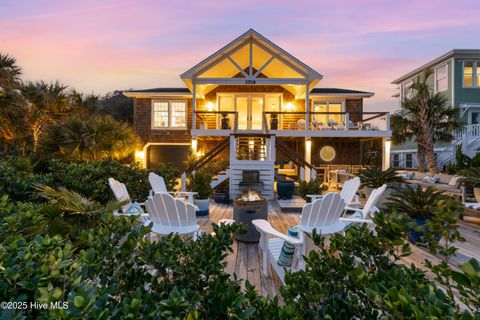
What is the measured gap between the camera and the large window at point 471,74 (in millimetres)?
18031

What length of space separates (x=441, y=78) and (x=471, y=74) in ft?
5.85

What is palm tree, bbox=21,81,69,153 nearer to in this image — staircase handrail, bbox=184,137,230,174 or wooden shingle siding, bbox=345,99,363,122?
staircase handrail, bbox=184,137,230,174

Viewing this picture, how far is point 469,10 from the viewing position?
462 inches

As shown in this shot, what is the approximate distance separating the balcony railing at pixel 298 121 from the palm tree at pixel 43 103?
277 inches

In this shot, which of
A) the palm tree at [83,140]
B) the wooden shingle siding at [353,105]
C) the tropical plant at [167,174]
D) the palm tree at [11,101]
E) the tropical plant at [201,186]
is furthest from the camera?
the wooden shingle siding at [353,105]

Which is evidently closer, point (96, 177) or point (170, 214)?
point (170, 214)

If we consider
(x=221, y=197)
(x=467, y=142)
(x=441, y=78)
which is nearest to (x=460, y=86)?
(x=441, y=78)

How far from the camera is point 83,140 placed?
888cm

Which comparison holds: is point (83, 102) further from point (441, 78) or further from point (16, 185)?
point (441, 78)

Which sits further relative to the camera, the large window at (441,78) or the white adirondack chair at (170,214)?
the large window at (441,78)

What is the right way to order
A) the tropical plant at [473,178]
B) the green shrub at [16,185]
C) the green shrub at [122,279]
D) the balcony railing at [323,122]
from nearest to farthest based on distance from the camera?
the green shrub at [122,279]
the green shrub at [16,185]
the tropical plant at [473,178]
the balcony railing at [323,122]

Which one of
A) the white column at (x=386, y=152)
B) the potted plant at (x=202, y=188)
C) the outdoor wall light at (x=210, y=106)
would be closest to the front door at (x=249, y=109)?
the outdoor wall light at (x=210, y=106)

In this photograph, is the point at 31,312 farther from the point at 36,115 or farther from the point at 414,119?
the point at 414,119

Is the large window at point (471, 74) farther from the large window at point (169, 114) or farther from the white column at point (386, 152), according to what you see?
the large window at point (169, 114)
